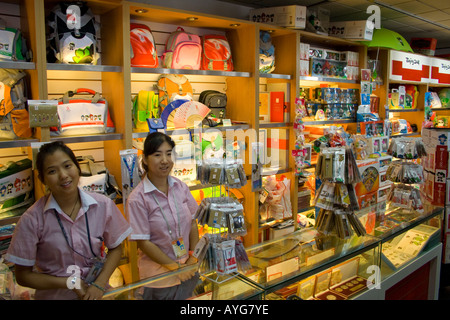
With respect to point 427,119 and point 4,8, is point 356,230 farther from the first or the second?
point 427,119

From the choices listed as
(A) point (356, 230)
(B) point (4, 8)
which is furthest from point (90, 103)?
(A) point (356, 230)

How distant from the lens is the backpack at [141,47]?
311cm

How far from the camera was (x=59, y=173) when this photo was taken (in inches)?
70.3

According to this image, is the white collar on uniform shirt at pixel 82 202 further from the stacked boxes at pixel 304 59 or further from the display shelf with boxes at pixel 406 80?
the display shelf with boxes at pixel 406 80

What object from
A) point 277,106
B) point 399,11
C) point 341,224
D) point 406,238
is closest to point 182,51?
point 277,106

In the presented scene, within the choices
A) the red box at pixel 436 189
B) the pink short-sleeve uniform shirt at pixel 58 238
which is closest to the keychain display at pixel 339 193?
the pink short-sleeve uniform shirt at pixel 58 238

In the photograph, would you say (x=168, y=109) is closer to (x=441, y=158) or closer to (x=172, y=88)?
(x=172, y=88)

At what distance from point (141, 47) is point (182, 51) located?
1.37 feet

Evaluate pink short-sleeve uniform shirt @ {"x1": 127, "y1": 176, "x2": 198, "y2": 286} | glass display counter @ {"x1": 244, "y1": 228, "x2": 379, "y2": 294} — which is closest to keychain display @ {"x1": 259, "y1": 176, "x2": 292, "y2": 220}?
glass display counter @ {"x1": 244, "y1": 228, "x2": 379, "y2": 294}

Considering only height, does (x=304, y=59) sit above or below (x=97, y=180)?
above

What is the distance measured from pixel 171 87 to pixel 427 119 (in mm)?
5052

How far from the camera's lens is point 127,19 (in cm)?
286

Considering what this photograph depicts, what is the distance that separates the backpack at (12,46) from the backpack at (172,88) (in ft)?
3.78
